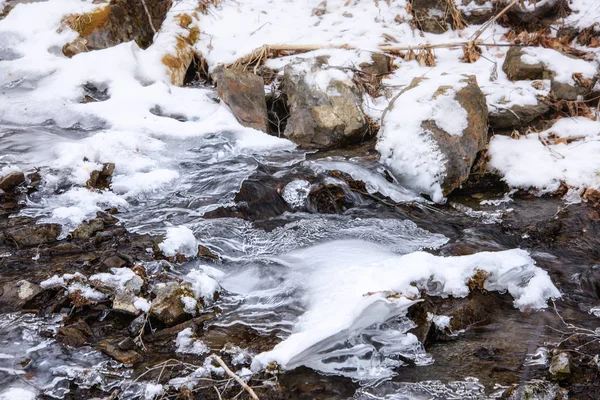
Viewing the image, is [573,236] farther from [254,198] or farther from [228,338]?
[228,338]

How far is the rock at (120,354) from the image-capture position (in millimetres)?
2826

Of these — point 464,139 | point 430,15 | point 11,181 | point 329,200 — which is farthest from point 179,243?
point 430,15

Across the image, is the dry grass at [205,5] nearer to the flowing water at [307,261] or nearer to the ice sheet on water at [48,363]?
the flowing water at [307,261]

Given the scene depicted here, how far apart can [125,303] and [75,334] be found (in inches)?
13.6

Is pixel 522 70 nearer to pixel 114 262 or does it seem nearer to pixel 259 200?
pixel 259 200

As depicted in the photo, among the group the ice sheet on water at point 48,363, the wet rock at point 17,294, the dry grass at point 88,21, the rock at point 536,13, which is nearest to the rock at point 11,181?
the wet rock at point 17,294

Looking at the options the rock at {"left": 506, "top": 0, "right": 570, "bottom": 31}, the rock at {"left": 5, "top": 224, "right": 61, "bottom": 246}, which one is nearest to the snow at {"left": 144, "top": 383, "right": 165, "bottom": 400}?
the rock at {"left": 5, "top": 224, "right": 61, "bottom": 246}

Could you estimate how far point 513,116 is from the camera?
6.18 m

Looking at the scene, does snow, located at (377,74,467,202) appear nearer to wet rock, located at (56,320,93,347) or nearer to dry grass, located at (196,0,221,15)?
wet rock, located at (56,320,93,347)

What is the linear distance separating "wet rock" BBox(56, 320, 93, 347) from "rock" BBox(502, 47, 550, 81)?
6.23m

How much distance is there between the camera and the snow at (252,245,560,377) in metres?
2.83

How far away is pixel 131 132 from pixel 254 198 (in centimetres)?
197

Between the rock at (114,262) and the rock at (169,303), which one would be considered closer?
the rock at (169,303)

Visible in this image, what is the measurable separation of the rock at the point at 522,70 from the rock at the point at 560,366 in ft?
16.3
